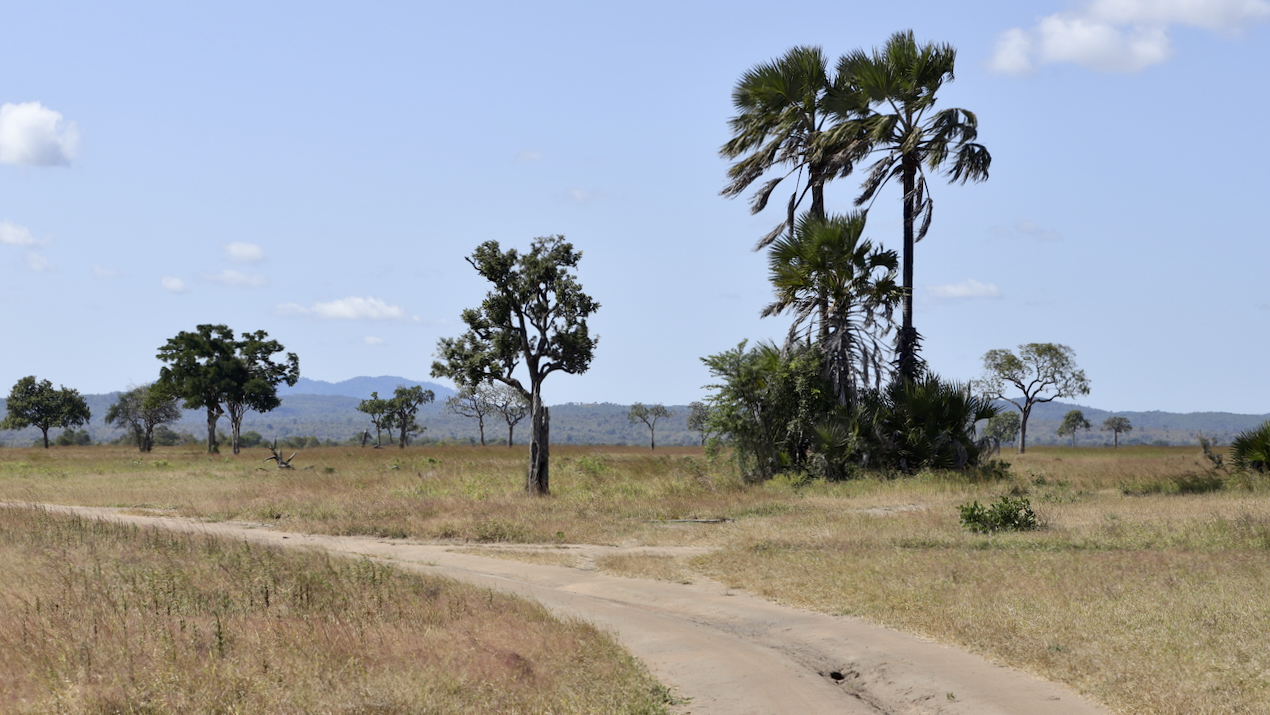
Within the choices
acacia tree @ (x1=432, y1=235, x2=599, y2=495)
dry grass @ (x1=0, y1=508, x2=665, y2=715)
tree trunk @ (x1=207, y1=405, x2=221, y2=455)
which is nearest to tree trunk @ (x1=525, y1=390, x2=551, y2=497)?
acacia tree @ (x1=432, y1=235, x2=599, y2=495)

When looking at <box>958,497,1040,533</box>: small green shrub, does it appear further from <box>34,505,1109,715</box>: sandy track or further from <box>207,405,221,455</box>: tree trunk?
<box>207,405,221,455</box>: tree trunk

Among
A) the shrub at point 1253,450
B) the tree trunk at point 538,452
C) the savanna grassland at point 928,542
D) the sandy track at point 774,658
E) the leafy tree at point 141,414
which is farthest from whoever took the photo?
the leafy tree at point 141,414

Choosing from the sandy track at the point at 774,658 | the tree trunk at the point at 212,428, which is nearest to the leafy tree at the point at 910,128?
the sandy track at the point at 774,658

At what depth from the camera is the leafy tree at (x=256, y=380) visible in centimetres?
6625

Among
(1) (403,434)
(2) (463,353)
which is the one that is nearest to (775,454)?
(2) (463,353)

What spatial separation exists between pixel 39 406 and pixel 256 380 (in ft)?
112

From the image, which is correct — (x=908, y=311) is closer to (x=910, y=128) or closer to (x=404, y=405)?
(x=910, y=128)

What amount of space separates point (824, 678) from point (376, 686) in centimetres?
393

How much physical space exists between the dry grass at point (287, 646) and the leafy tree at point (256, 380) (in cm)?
5609

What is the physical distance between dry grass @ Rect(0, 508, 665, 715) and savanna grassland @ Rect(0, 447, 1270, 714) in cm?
27

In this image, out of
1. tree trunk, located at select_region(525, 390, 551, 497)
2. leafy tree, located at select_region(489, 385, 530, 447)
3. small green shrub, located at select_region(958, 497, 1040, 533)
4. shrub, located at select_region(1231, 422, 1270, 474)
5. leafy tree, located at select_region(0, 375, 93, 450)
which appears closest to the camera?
small green shrub, located at select_region(958, 497, 1040, 533)

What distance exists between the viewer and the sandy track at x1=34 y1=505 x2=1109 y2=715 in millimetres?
7867

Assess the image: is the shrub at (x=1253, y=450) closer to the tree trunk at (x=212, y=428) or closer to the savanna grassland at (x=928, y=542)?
the savanna grassland at (x=928, y=542)

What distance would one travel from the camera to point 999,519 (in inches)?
671
